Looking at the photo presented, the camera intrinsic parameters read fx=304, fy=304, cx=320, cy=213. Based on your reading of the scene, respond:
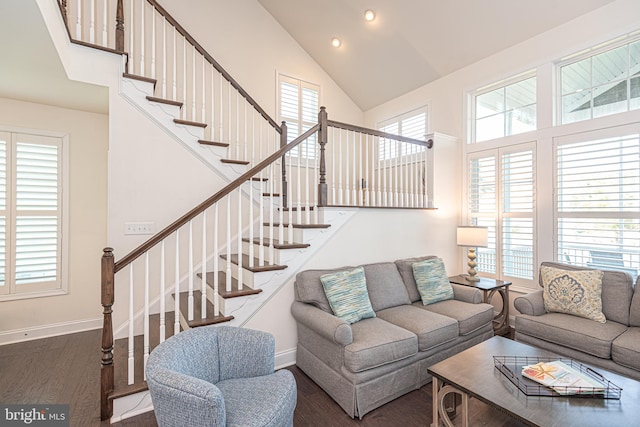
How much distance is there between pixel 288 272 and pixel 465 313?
1.75 m

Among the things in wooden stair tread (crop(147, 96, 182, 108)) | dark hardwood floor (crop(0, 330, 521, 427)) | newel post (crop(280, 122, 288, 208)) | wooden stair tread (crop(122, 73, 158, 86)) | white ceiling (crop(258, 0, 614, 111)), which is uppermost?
white ceiling (crop(258, 0, 614, 111))

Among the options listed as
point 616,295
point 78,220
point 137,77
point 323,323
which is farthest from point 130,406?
point 616,295

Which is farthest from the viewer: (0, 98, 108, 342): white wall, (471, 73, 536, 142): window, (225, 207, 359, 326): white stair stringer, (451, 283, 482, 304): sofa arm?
(471, 73, 536, 142): window

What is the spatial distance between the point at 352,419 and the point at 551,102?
3880mm

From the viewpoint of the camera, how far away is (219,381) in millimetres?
1854

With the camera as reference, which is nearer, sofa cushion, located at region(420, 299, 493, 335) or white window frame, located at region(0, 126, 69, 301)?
sofa cushion, located at region(420, 299, 493, 335)

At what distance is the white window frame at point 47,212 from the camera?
11.3 feet

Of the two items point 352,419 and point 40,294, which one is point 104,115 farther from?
point 352,419

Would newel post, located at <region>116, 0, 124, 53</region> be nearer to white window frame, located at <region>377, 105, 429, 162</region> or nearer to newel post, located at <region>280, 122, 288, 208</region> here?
newel post, located at <region>280, 122, 288, 208</region>

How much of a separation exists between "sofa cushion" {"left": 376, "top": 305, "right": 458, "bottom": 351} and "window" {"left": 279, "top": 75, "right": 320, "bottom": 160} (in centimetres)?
292

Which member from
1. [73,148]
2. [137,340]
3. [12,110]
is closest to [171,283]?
[137,340]

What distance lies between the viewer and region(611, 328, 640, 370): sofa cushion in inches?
85.9

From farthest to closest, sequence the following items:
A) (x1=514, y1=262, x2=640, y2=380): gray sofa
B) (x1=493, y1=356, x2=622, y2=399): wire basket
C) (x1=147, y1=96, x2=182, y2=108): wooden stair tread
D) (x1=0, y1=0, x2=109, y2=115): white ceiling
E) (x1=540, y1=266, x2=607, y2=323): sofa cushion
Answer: (x1=147, y1=96, x2=182, y2=108): wooden stair tread < (x1=540, y1=266, x2=607, y2=323): sofa cushion < (x1=514, y1=262, x2=640, y2=380): gray sofa < (x1=0, y1=0, x2=109, y2=115): white ceiling < (x1=493, y1=356, x2=622, y2=399): wire basket

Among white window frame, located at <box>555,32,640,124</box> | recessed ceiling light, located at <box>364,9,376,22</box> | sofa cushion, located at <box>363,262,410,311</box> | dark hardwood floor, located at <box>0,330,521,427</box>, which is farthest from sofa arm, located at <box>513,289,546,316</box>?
recessed ceiling light, located at <box>364,9,376,22</box>
